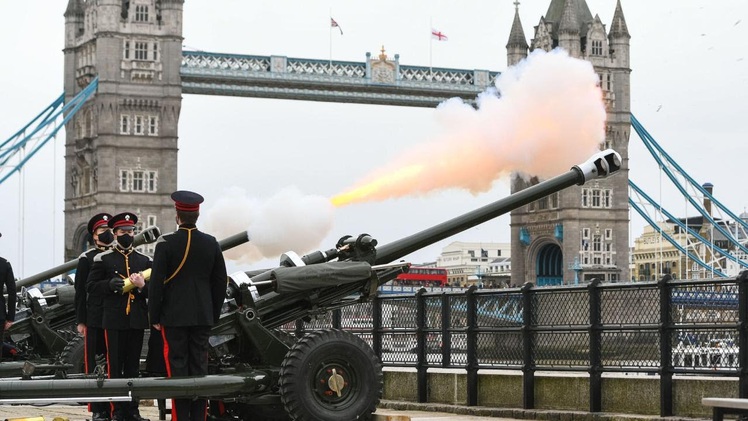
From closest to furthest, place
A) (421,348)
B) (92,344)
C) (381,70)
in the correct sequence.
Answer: (92,344) → (421,348) → (381,70)

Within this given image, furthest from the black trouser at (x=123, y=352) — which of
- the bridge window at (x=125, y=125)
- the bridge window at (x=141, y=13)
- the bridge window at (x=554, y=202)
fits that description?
the bridge window at (x=554, y=202)

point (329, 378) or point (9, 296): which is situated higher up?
point (9, 296)

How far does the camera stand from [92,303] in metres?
11.5

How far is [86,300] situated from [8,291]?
169cm

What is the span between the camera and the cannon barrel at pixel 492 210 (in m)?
10.9

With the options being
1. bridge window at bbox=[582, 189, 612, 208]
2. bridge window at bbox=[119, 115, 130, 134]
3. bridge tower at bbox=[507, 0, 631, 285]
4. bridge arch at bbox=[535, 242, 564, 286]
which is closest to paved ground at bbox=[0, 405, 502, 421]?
bridge window at bbox=[119, 115, 130, 134]

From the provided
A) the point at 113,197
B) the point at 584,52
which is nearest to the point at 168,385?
the point at 113,197

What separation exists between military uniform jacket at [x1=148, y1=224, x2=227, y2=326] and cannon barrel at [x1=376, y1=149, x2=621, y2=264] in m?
1.60

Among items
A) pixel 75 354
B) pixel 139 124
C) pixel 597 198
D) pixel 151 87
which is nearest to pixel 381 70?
pixel 151 87

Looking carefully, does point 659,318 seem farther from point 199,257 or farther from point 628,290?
point 199,257

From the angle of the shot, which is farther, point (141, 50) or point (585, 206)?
point (585, 206)

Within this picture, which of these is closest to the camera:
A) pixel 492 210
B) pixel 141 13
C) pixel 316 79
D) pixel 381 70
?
pixel 492 210

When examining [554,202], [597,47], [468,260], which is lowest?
[468,260]

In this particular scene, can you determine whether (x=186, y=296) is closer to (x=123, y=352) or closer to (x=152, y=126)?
(x=123, y=352)
